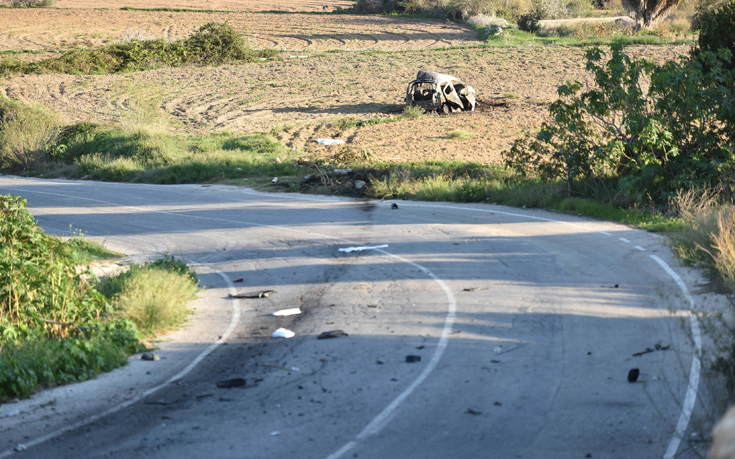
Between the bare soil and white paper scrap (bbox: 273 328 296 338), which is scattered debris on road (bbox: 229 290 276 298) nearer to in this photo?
white paper scrap (bbox: 273 328 296 338)

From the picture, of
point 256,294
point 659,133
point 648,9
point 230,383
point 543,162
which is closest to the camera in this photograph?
point 230,383

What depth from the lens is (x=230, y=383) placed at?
8.30 meters

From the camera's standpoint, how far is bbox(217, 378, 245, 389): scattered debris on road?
8234 mm

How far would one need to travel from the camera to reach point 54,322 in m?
9.52

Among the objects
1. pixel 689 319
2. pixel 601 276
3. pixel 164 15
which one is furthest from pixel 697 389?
pixel 164 15

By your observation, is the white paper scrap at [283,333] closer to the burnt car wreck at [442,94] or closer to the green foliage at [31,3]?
the burnt car wreck at [442,94]

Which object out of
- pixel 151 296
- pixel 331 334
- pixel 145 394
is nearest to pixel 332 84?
pixel 151 296

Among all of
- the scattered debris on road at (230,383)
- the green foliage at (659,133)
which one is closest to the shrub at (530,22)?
the green foliage at (659,133)

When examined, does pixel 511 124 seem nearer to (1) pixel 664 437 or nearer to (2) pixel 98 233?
(2) pixel 98 233

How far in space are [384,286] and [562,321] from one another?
3426 millimetres

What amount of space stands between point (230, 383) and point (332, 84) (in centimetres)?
3629

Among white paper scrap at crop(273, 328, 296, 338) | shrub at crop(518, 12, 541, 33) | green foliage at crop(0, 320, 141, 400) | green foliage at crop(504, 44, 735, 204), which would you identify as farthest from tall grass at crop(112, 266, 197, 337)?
shrub at crop(518, 12, 541, 33)

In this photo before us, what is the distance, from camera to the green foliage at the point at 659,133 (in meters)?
16.2

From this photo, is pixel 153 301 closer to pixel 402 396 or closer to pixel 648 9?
pixel 402 396
